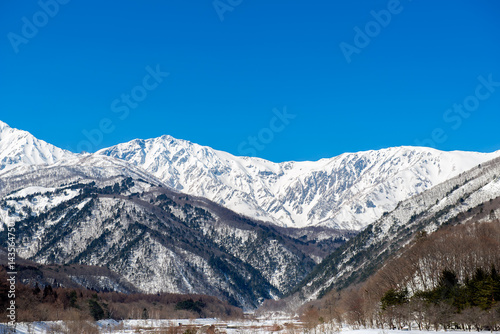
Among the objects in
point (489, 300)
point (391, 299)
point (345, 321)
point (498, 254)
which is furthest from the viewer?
point (345, 321)

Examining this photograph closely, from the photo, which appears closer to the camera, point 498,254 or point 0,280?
point 0,280

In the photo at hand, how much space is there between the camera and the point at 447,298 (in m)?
124

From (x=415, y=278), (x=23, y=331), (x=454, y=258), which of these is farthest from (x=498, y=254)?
(x=23, y=331)

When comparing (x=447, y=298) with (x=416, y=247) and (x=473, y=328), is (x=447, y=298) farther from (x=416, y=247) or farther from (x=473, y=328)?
(x=416, y=247)

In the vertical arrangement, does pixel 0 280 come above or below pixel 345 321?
above

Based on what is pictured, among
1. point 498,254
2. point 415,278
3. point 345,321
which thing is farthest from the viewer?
point 345,321

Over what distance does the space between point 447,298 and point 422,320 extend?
8597mm

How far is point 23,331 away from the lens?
121938 millimetres

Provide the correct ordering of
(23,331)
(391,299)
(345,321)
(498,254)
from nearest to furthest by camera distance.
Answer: (23,331)
(391,299)
(498,254)
(345,321)

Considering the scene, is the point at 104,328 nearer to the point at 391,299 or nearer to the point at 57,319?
the point at 57,319

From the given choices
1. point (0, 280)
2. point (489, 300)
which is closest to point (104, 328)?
point (0, 280)

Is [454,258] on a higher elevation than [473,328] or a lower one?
higher

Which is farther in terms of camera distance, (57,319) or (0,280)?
(57,319)

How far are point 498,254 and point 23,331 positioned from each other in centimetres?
12208
